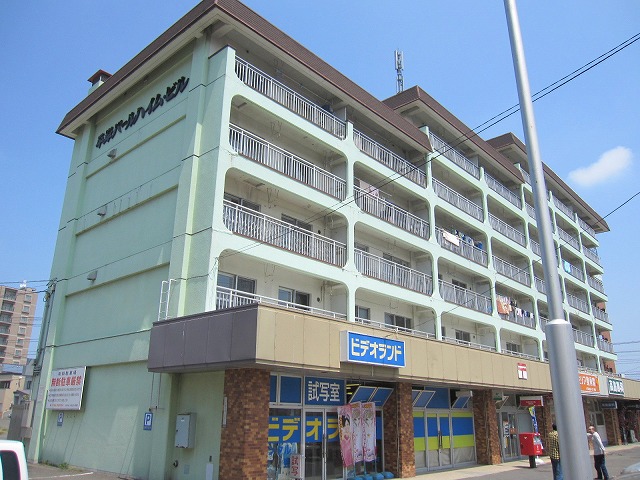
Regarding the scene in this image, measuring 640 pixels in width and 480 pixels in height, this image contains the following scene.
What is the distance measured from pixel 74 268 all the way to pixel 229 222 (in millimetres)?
9295

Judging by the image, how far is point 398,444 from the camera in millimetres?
18188

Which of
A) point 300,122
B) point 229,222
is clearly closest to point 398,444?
point 229,222

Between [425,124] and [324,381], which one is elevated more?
[425,124]

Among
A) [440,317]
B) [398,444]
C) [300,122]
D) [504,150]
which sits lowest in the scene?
[398,444]

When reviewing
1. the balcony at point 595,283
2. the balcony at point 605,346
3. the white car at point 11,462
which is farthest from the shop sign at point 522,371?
the balcony at point 595,283

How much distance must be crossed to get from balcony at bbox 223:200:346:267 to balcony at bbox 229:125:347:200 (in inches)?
66.3

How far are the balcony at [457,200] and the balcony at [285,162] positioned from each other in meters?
7.84

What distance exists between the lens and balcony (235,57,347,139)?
17953 millimetres

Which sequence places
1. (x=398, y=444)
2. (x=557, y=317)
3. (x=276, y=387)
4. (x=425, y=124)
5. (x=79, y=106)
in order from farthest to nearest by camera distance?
(x=425, y=124), (x=79, y=106), (x=398, y=444), (x=276, y=387), (x=557, y=317)

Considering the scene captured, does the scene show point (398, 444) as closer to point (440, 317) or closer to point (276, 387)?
point (276, 387)

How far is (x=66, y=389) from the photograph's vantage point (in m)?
19.5

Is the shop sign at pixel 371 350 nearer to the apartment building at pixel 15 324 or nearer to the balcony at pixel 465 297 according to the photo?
the balcony at pixel 465 297

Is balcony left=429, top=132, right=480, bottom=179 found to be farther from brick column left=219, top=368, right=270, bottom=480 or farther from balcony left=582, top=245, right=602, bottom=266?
balcony left=582, top=245, right=602, bottom=266

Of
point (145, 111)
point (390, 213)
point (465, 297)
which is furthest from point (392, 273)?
point (145, 111)
